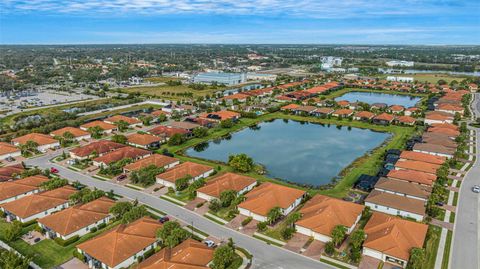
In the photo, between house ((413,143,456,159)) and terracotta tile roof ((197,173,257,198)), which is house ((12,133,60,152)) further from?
house ((413,143,456,159))

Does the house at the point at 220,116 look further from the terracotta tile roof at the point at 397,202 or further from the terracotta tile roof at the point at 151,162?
the terracotta tile roof at the point at 397,202

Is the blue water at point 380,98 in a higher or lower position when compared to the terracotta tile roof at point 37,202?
higher

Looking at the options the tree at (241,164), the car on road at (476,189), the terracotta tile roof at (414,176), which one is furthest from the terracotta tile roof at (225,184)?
the car on road at (476,189)

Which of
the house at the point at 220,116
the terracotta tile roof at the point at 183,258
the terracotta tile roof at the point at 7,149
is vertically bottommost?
the terracotta tile roof at the point at 183,258

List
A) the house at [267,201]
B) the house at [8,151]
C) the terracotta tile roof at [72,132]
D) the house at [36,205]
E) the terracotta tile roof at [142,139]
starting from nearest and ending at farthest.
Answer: the house at [36,205], the house at [267,201], the house at [8,151], the terracotta tile roof at [142,139], the terracotta tile roof at [72,132]

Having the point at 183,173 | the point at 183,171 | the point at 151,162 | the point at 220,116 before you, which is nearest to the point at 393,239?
the point at 183,173

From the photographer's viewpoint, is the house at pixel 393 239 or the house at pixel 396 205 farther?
the house at pixel 396 205

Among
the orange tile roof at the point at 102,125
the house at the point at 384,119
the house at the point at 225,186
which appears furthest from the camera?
the house at the point at 384,119

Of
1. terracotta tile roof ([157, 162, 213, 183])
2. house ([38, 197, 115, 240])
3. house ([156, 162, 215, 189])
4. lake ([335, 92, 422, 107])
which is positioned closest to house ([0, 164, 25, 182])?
house ([38, 197, 115, 240])
